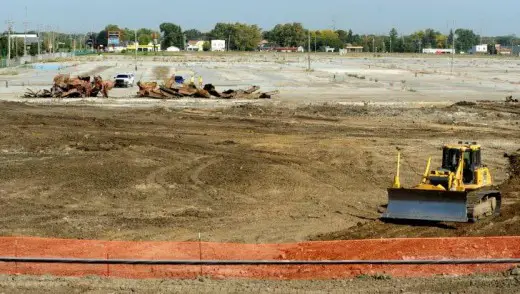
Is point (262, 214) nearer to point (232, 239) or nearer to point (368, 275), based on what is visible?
point (232, 239)

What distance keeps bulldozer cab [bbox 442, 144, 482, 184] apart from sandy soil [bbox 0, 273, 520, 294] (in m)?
6.25

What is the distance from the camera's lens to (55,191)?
72.2 feet

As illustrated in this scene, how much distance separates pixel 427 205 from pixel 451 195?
0.57m

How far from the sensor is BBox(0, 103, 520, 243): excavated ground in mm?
18172

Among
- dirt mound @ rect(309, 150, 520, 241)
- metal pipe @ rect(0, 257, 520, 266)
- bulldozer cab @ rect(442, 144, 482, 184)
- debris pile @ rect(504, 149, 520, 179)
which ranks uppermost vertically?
bulldozer cab @ rect(442, 144, 482, 184)

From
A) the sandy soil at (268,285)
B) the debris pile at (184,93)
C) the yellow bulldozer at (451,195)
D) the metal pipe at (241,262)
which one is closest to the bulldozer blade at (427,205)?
the yellow bulldozer at (451,195)

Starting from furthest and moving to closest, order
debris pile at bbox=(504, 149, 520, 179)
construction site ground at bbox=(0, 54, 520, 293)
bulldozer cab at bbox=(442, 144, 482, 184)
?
debris pile at bbox=(504, 149, 520, 179) → bulldozer cab at bbox=(442, 144, 482, 184) → construction site ground at bbox=(0, 54, 520, 293)

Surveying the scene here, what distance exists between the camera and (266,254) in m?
14.4

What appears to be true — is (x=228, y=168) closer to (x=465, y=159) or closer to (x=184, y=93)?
(x=465, y=159)

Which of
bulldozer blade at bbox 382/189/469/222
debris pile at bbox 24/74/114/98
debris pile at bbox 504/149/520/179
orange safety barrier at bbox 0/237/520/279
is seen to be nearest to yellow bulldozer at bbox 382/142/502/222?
bulldozer blade at bbox 382/189/469/222

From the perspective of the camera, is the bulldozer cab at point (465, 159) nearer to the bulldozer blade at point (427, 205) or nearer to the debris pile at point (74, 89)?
the bulldozer blade at point (427, 205)

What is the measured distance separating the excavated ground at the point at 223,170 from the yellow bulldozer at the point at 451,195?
0.31 meters

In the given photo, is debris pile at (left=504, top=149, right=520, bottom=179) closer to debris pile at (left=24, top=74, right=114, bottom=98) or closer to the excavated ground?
the excavated ground

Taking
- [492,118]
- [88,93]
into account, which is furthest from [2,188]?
[88,93]
